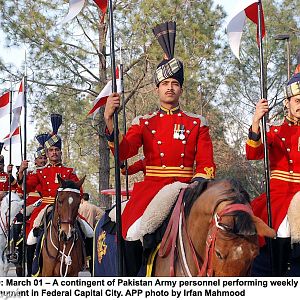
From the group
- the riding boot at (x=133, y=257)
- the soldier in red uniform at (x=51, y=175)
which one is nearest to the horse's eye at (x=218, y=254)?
the riding boot at (x=133, y=257)

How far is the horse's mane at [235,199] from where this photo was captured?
14.6 ft

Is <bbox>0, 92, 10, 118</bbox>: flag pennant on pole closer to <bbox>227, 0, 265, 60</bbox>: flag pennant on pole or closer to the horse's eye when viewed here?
<bbox>227, 0, 265, 60</bbox>: flag pennant on pole

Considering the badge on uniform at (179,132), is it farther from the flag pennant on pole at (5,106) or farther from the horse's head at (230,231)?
the flag pennant on pole at (5,106)

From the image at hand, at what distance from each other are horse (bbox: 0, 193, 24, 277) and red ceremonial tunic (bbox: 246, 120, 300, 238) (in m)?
8.46

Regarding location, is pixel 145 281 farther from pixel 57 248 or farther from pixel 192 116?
pixel 57 248

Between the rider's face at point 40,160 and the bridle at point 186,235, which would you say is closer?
the bridle at point 186,235

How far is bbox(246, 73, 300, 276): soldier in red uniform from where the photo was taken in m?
6.19

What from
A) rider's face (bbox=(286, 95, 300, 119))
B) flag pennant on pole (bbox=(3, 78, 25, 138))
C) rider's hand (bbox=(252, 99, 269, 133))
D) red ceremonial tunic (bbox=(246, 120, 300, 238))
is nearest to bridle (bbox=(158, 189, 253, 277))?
rider's hand (bbox=(252, 99, 269, 133))

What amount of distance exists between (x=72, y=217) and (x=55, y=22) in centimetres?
1157

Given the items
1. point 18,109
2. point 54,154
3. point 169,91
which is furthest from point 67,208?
point 169,91

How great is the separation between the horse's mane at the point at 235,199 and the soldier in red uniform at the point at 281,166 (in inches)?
47.2

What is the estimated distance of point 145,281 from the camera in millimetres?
5398

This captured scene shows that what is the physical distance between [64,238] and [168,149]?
3.66 m

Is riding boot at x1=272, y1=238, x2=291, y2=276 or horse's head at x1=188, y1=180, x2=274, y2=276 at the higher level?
horse's head at x1=188, y1=180, x2=274, y2=276
